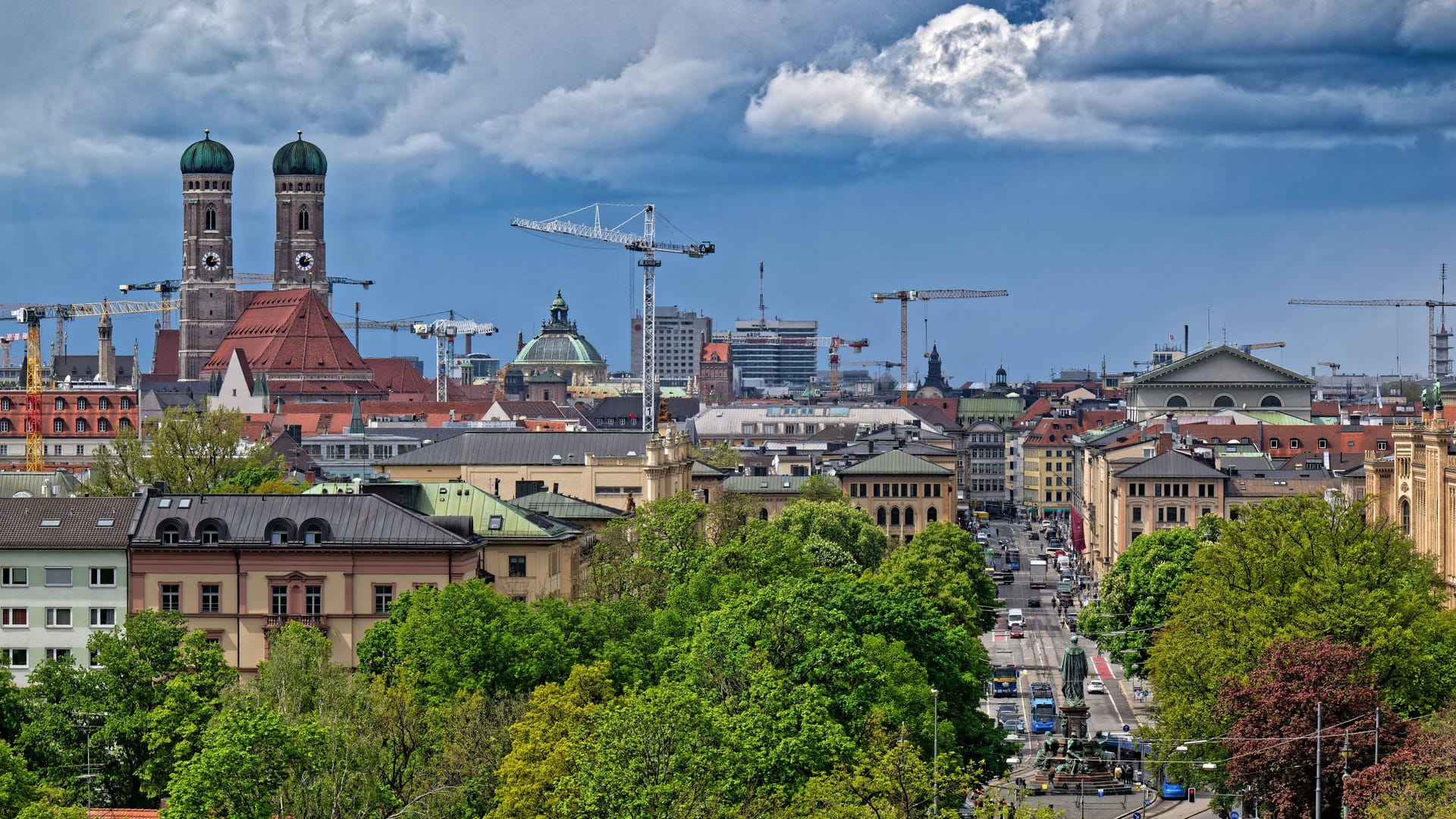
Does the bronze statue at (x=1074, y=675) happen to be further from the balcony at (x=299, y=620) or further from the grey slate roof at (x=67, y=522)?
the grey slate roof at (x=67, y=522)

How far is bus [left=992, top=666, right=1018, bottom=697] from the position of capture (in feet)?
445

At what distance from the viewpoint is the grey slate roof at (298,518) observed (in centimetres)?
10556

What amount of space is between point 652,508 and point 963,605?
15503 mm

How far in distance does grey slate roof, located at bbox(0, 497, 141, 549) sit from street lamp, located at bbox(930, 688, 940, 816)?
33053 millimetres

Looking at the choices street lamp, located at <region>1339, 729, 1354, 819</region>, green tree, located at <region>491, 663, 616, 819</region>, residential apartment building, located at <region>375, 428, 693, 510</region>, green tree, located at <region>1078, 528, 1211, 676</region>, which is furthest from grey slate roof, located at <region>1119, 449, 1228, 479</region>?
street lamp, located at <region>1339, 729, 1354, 819</region>

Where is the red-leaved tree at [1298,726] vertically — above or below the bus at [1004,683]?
above

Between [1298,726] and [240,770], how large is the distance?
1272 inches

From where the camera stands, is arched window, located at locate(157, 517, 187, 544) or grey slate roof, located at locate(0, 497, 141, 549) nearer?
grey slate roof, located at locate(0, 497, 141, 549)

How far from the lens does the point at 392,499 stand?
410ft

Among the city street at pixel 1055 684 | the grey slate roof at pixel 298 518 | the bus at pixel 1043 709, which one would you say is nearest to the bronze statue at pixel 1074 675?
the bus at pixel 1043 709

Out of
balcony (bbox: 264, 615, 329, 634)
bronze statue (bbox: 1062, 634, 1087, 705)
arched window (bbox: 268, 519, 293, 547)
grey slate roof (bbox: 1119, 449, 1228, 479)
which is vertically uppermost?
grey slate roof (bbox: 1119, 449, 1228, 479)

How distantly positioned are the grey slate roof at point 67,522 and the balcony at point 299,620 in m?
6.27

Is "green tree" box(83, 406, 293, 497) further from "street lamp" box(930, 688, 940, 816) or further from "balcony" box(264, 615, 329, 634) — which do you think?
"street lamp" box(930, 688, 940, 816)

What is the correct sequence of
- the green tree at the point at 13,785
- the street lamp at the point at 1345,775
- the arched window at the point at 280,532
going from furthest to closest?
the arched window at the point at 280,532
the street lamp at the point at 1345,775
the green tree at the point at 13,785
